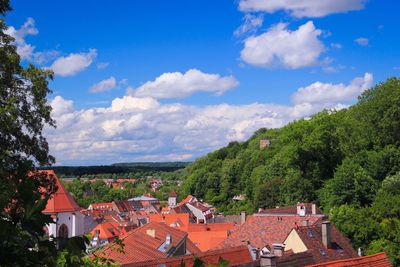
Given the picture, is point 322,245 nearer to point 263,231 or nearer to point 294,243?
point 294,243

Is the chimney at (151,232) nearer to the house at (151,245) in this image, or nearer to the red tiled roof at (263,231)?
the house at (151,245)

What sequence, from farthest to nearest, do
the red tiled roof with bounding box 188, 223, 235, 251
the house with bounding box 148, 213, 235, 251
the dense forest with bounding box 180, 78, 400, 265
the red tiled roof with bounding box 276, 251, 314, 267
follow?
the house with bounding box 148, 213, 235, 251, the red tiled roof with bounding box 188, 223, 235, 251, the dense forest with bounding box 180, 78, 400, 265, the red tiled roof with bounding box 276, 251, 314, 267

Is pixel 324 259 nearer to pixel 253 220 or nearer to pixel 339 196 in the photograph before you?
pixel 253 220

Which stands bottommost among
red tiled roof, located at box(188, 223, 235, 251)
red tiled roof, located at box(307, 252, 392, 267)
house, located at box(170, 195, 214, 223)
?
house, located at box(170, 195, 214, 223)

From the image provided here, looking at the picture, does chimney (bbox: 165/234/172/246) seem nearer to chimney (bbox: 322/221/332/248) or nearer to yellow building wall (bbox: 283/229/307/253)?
yellow building wall (bbox: 283/229/307/253)

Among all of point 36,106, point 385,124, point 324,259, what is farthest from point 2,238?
point 385,124

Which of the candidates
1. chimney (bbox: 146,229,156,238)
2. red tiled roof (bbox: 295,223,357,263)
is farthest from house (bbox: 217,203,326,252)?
chimney (bbox: 146,229,156,238)
